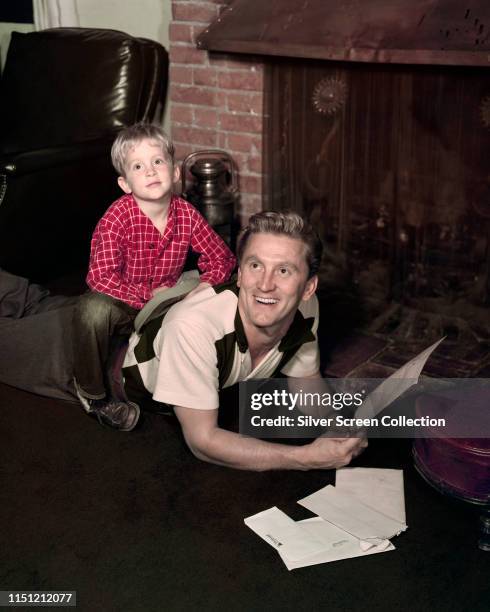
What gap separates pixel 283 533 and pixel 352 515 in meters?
0.19

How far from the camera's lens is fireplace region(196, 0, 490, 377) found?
2730mm

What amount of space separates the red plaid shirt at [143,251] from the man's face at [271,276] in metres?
0.54

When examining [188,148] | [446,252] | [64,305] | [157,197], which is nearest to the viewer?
[157,197]

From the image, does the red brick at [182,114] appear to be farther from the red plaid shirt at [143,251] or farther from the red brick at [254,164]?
the red plaid shirt at [143,251]

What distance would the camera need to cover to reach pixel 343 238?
10.8ft

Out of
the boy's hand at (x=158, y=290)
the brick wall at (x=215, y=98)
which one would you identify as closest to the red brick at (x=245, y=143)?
the brick wall at (x=215, y=98)

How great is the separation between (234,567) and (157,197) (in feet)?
3.79

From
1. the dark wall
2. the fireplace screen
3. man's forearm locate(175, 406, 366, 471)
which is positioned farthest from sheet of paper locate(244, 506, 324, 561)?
the dark wall

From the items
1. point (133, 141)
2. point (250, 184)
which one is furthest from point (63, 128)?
point (133, 141)

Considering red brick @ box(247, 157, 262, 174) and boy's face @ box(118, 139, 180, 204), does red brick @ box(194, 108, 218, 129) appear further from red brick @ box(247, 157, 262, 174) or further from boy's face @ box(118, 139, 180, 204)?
boy's face @ box(118, 139, 180, 204)

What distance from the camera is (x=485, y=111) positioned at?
9.02ft

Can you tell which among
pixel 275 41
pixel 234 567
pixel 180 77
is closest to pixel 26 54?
pixel 180 77

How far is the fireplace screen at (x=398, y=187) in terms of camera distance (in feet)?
9.36

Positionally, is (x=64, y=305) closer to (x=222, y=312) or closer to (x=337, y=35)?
(x=222, y=312)
